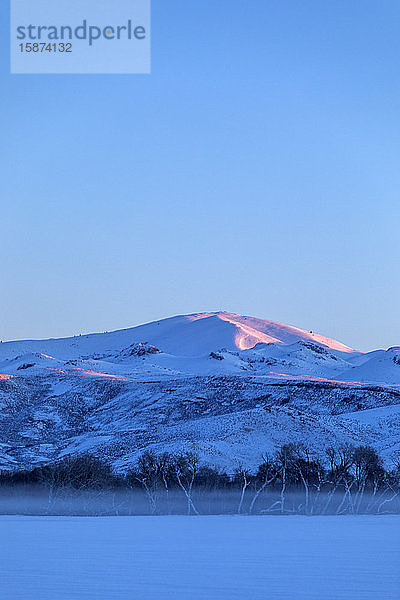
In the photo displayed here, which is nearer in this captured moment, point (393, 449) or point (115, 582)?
point (115, 582)

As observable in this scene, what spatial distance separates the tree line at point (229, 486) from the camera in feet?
181

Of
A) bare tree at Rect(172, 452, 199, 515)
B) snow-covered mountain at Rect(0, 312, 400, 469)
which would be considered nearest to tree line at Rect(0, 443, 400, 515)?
bare tree at Rect(172, 452, 199, 515)

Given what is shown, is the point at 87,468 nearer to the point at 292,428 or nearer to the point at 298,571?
the point at 292,428

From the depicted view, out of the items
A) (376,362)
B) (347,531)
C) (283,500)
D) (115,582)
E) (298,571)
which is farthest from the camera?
(376,362)

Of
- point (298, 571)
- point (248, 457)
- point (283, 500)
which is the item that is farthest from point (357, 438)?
point (298, 571)

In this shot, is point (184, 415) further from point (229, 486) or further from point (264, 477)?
point (229, 486)

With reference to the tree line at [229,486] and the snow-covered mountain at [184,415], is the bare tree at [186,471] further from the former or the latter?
the snow-covered mountain at [184,415]

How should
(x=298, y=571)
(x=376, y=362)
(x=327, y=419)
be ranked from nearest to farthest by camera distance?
(x=298, y=571), (x=327, y=419), (x=376, y=362)

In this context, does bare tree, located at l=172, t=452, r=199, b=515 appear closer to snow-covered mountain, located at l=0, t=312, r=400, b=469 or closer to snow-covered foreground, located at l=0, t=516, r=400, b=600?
snow-covered mountain, located at l=0, t=312, r=400, b=469

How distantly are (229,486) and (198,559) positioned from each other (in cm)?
2913

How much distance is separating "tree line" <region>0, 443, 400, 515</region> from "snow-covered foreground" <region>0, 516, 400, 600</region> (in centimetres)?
632

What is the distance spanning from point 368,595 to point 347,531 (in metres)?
19.9

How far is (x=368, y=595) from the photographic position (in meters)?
22.9

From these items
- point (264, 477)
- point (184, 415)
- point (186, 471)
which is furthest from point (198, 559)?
point (184, 415)
